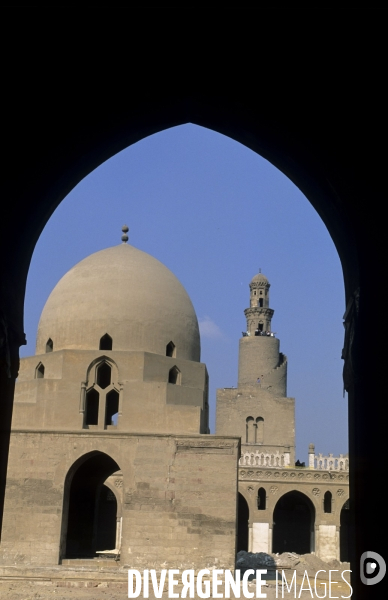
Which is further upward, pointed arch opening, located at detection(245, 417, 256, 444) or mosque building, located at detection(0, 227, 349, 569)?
pointed arch opening, located at detection(245, 417, 256, 444)

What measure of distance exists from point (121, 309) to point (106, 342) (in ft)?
3.62

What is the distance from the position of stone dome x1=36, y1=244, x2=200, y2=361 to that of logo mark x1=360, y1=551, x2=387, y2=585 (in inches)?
677

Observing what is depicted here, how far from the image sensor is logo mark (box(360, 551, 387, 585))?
18.4ft

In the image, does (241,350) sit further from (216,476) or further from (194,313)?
(216,476)

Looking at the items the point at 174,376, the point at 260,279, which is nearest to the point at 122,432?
the point at 174,376

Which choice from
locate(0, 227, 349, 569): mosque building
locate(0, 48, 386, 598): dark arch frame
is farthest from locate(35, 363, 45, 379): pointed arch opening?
locate(0, 48, 386, 598): dark arch frame

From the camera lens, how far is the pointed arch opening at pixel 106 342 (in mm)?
23219

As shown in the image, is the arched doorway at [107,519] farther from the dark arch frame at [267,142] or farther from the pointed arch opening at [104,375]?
the dark arch frame at [267,142]

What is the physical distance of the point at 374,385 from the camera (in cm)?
619

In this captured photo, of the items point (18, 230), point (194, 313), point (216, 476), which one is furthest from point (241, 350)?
point (18, 230)

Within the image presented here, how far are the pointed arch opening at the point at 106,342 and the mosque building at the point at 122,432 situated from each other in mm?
30

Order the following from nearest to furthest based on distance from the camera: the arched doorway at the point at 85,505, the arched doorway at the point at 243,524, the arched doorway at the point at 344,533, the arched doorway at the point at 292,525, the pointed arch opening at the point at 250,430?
1. the arched doorway at the point at 85,505
2. the arched doorway at the point at 344,533
3. the arched doorway at the point at 243,524
4. the arched doorway at the point at 292,525
5. the pointed arch opening at the point at 250,430

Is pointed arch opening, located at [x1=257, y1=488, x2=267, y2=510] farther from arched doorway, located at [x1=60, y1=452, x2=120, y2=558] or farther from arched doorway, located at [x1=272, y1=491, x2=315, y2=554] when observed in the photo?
arched doorway, located at [x1=60, y1=452, x2=120, y2=558]

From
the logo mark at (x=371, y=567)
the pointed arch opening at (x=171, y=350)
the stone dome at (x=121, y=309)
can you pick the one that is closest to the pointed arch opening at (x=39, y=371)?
the stone dome at (x=121, y=309)
